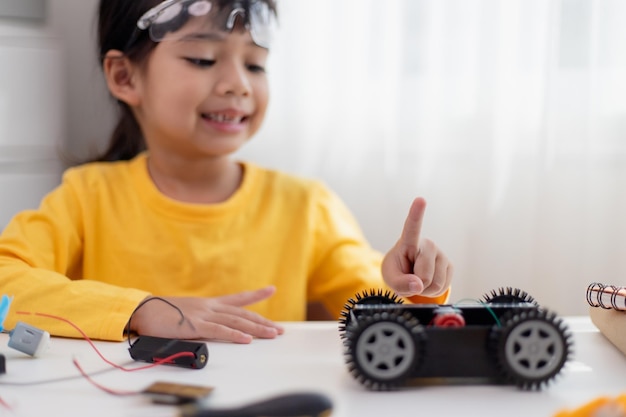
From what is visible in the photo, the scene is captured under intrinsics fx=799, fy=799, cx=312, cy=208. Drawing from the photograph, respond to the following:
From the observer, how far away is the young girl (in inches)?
45.1

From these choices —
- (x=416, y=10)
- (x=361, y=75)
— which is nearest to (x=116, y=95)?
(x=361, y=75)

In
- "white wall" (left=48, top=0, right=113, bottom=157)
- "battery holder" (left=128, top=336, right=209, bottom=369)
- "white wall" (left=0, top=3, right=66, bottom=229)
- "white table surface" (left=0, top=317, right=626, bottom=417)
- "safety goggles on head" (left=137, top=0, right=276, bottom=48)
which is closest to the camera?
"white table surface" (left=0, top=317, right=626, bottom=417)

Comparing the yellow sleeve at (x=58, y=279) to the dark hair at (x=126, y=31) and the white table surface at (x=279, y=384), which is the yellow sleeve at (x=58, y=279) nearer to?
the white table surface at (x=279, y=384)

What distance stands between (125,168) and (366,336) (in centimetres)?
76

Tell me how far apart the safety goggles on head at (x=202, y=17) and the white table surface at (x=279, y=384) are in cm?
50

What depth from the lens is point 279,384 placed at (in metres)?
0.67

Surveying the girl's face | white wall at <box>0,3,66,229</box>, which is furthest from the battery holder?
white wall at <box>0,3,66,229</box>

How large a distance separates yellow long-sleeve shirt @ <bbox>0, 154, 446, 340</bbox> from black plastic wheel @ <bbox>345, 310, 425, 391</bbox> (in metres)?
0.51

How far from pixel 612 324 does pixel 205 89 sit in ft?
2.11

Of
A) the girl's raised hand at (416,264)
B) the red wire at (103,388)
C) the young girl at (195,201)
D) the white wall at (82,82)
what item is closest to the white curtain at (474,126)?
the young girl at (195,201)

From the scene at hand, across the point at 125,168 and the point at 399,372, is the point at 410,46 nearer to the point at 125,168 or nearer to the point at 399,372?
the point at 125,168

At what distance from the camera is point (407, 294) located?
2.75 feet

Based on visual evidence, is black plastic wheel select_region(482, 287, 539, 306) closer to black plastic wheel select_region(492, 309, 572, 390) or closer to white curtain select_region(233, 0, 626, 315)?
black plastic wheel select_region(492, 309, 572, 390)

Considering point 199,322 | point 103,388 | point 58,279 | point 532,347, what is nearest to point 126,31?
point 58,279
